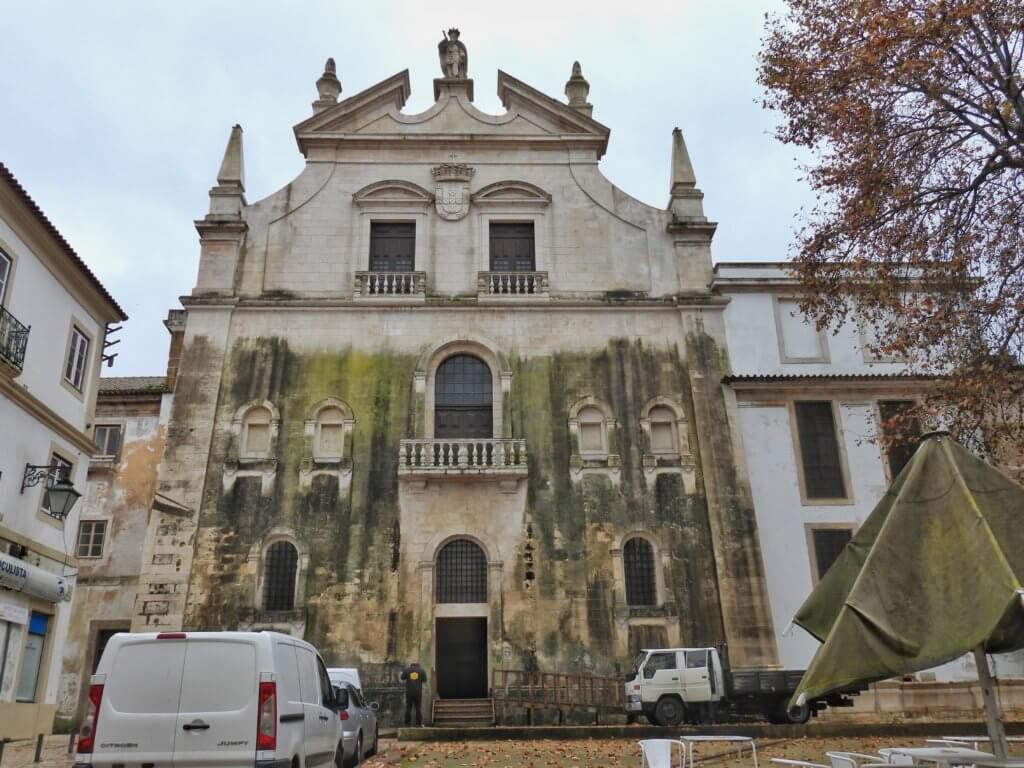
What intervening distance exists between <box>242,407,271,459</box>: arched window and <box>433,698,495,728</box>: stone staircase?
813 centimetres

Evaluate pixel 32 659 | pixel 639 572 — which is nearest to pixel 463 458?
pixel 639 572

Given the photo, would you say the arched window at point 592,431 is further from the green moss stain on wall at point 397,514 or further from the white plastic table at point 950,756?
the white plastic table at point 950,756

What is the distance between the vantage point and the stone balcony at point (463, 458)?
2162 centimetres

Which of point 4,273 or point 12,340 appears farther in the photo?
point 4,273

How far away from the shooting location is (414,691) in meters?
19.1

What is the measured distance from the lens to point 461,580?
70.6 feet

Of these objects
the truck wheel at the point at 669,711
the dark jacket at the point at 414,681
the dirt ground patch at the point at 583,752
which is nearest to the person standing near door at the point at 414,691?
the dark jacket at the point at 414,681

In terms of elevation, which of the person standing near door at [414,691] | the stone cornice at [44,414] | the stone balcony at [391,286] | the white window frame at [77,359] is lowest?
the person standing near door at [414,691]

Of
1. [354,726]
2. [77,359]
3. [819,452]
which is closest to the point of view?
[354,726]

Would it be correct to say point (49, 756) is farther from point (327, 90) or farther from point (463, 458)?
point (327, 90)

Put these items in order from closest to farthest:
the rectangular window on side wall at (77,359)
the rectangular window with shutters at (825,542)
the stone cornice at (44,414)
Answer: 1. the stone cornice at (44,414)
2. the rectangular window on side wall at (77,359)
3. the rectangular window with shutters at (825,542)

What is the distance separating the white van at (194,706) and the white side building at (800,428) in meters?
15.8

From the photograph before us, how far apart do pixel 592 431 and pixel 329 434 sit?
7.29m

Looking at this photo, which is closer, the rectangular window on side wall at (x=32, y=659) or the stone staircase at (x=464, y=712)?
the rectangular window on side wall at (x=32, y=659)
